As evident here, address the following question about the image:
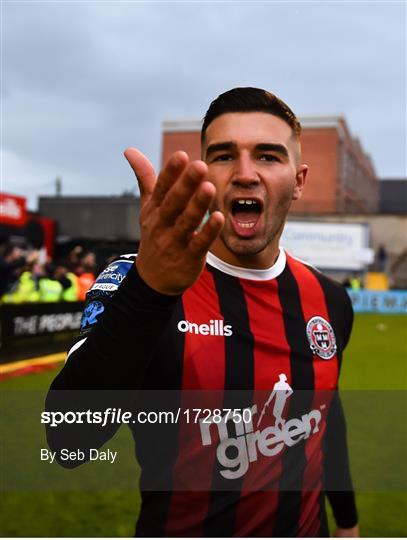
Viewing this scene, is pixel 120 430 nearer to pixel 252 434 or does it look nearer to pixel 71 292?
pixel 252 434

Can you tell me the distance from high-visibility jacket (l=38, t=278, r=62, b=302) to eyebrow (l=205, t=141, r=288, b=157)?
8.75m

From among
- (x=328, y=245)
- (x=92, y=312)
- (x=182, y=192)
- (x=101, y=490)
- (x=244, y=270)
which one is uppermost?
(x=328, y=245)

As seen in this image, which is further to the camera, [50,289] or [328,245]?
[328,245]

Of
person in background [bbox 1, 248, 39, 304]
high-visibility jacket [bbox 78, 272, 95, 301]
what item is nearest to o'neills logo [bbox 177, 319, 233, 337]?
person in background [bbox 1, 248, 39, 304]

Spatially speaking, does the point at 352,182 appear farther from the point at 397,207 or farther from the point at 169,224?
the point at 169,224

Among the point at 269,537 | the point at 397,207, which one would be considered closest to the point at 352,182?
the point at 397,207

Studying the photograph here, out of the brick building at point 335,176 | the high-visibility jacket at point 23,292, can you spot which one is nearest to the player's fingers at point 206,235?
the high-visibility jacket at point 23,292

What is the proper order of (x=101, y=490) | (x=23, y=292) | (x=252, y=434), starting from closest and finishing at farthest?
(x=252, y=434) < (x=101, y=490) < (x=23, y=292)

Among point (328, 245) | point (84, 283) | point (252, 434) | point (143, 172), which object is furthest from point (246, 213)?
point (328, 245)

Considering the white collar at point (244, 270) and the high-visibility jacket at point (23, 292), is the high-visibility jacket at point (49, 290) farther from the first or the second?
the white collar at point (244, 270)

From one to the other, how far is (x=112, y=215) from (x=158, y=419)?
24807 millimetres

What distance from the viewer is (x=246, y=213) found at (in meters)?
1.53

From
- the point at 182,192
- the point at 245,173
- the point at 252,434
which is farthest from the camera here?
the point at 252,434

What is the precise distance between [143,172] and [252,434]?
0.94 metres
